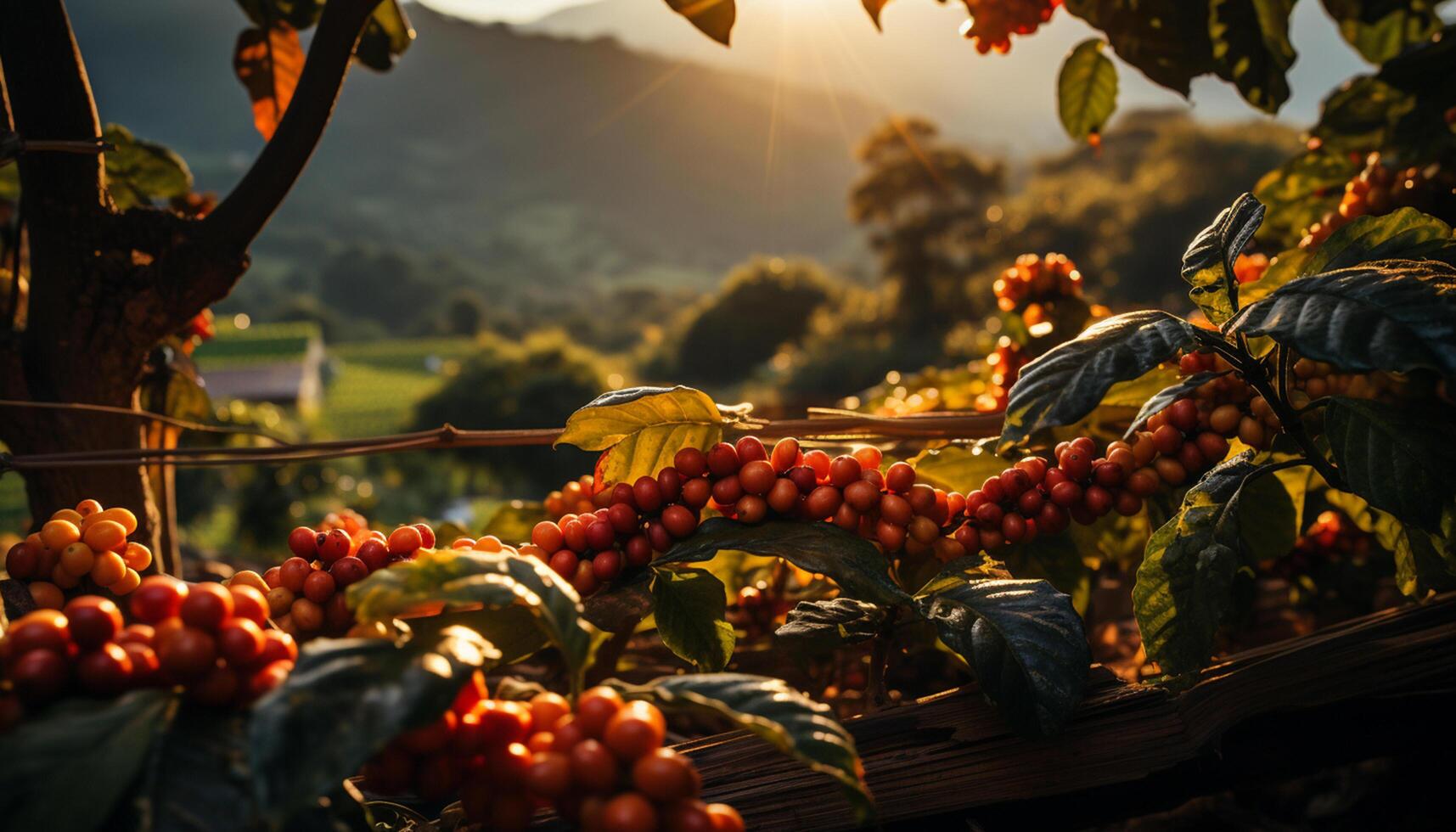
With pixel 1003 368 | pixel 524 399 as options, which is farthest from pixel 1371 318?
pixel 524 399

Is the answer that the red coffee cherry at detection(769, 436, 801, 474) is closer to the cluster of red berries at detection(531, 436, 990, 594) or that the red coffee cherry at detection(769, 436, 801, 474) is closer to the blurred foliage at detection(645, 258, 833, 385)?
the cluster of red berries at detection(531, 436, 990, 594)

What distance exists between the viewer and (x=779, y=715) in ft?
0.76

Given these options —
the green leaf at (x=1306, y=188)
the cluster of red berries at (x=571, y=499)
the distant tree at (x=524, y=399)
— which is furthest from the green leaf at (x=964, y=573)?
the distant tree at (x=524, y=399)

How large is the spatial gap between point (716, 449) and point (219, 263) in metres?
0.33

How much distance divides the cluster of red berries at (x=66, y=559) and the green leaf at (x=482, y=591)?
16 centimetres

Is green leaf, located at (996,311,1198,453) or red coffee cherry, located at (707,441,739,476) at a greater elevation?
green leaf, located at (996,311,1198,453)

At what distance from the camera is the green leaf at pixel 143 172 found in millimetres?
658

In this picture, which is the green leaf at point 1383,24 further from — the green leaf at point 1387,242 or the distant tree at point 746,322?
the distant tree at point 746,322

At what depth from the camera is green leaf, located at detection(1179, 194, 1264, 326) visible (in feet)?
1.19

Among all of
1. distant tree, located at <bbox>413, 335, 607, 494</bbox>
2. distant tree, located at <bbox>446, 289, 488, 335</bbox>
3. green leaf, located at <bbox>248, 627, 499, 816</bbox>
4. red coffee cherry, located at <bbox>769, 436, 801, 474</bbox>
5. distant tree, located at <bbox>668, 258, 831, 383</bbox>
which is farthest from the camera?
distant tree, located at <bbox>446, 289, 488, 335</bbox>

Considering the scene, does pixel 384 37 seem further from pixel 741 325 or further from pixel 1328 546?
pixel 741 325

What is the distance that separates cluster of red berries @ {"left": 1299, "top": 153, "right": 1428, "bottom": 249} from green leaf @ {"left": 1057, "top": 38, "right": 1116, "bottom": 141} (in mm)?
183

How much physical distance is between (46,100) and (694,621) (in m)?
0.46

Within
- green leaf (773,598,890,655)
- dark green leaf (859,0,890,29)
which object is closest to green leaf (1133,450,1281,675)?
green leaf (773,598,890,655)
